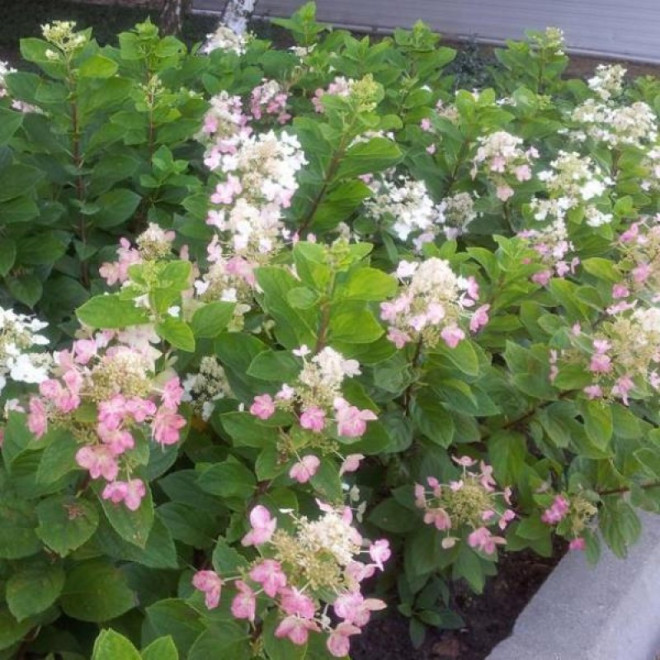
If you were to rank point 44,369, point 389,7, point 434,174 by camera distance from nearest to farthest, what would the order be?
point 44,369 → point 434,174 → point 389,7

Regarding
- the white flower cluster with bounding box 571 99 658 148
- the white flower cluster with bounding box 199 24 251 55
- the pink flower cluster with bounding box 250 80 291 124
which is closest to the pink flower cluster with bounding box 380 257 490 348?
the pink flower cluster with bounding box 250 80 291 124

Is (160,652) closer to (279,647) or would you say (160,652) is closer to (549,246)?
(279,647)

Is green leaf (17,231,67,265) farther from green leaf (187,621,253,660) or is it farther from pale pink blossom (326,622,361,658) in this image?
pale pink blossom (326,622,361,658)

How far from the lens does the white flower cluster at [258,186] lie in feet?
5.86

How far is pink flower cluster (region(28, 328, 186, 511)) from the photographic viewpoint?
1206mm

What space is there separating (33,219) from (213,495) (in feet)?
2.97

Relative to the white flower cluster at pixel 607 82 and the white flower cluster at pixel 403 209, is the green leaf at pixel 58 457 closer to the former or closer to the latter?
the white flower cluster at pixel 403 209

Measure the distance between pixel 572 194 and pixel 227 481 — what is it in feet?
4.48

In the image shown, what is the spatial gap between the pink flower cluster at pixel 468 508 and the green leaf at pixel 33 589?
82 cm

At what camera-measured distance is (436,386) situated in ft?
5.98

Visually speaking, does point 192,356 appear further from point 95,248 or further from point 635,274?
point 635,274

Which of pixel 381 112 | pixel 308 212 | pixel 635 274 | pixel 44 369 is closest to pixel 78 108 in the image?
pixel 308 212

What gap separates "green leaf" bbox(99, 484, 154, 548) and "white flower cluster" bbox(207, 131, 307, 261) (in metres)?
0.61

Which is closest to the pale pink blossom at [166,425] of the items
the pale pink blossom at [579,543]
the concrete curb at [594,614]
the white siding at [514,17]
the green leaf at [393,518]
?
the green leaf at [393,518]
